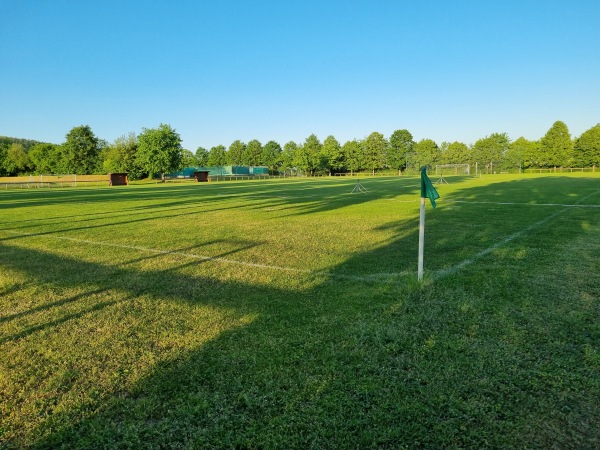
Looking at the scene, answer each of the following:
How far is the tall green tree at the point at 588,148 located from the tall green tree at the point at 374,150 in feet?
150

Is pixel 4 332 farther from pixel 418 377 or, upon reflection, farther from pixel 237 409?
pixel 418 377

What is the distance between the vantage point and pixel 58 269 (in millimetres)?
6688

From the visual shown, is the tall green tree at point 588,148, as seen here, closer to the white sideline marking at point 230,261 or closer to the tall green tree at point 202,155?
the white sideline marking at point 230,261

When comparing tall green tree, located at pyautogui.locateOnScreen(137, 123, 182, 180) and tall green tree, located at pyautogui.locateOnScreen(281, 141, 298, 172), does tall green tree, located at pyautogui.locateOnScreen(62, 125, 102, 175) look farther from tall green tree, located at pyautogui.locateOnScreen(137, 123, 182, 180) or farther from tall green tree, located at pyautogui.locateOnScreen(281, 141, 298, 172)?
tall green tree, located at pyautogui.locateOnScreen(281, 141, 298, 172)

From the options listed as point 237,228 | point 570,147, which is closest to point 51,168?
point 237,228

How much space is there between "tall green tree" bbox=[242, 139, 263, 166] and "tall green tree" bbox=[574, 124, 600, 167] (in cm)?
8773

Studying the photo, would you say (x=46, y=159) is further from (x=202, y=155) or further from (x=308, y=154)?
(x=308, y=154)

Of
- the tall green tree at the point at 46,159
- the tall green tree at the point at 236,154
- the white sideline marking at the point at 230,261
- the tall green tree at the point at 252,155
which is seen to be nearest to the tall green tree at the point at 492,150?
the tall green tree at the point at 252,155

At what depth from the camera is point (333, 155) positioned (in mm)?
105375

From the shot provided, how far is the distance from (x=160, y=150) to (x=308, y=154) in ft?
164

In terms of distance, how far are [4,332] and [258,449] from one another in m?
3.45

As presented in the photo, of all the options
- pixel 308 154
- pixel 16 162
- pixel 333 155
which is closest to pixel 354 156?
pixel 333 155

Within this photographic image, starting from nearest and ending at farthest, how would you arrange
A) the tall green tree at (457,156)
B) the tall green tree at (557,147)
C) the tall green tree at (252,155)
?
the tall green tree at (557,147) < the tall green tree at (457,156) < the tall green tree at (252,155)

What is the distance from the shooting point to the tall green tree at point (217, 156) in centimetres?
12975
